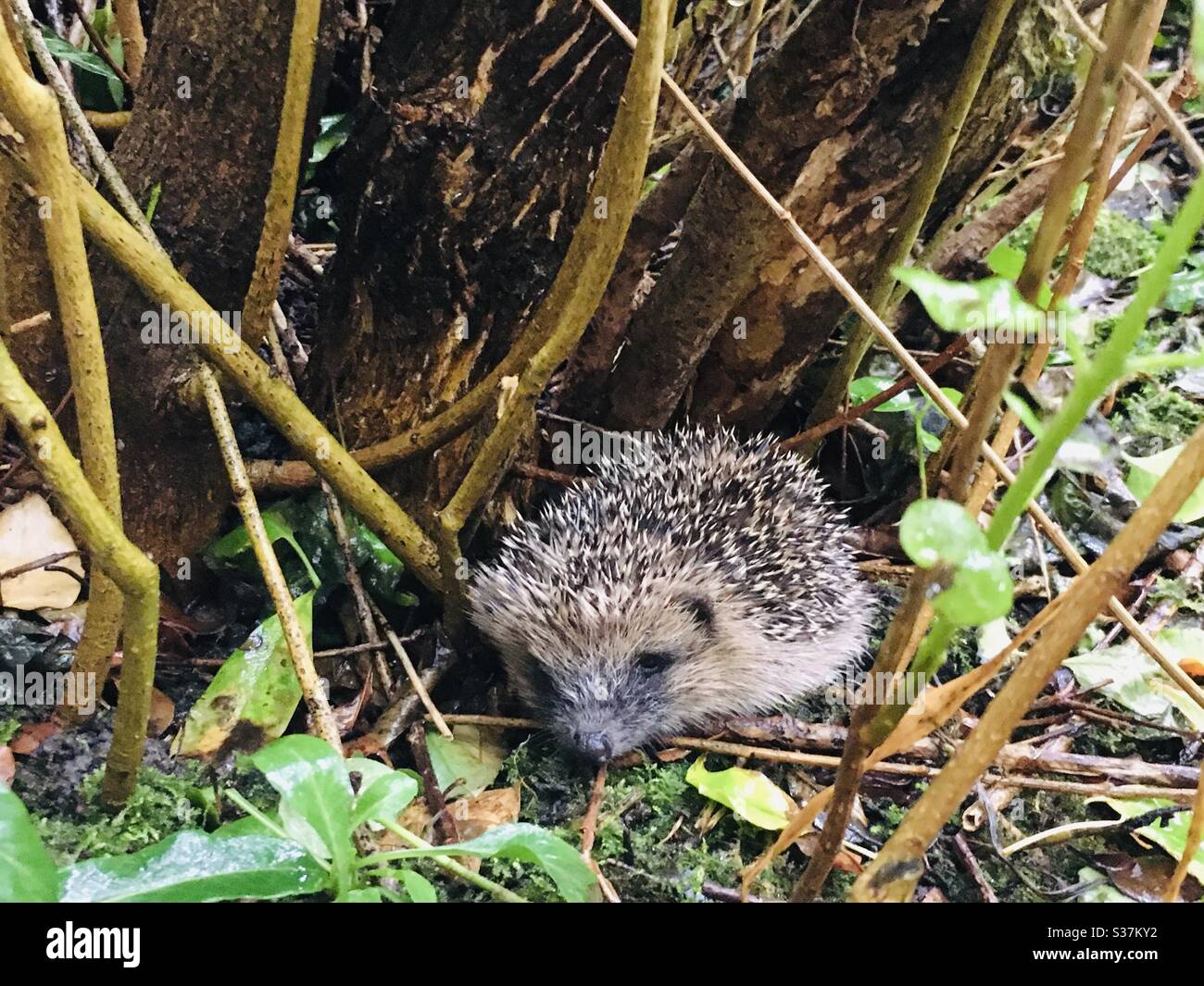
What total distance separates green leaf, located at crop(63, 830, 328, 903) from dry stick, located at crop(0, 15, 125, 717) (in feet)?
1.99

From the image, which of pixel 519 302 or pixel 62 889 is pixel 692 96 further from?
pixel 62 889

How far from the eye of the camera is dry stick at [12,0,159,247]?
2.21 m

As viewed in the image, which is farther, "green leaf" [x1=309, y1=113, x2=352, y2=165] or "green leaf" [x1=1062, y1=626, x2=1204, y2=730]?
"green leaf" [x1=309, y1=113, x2=352, y2=165]

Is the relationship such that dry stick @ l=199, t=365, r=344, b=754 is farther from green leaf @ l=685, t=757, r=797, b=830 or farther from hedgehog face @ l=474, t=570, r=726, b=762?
green leaf @ l=685, t=757, r=797, b=830

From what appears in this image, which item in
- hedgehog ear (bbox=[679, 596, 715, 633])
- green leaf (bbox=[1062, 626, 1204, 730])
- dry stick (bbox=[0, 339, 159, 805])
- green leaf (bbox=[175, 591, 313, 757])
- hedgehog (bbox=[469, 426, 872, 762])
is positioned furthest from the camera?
hedgehog ear (bbox=[679, 596, 715, 633])

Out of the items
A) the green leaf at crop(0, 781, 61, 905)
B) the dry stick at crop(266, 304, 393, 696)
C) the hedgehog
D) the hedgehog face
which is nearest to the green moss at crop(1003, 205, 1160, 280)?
the hedgehog

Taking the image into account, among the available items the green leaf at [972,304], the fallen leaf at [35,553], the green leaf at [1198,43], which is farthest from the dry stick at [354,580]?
the green leaf at [1198,43]

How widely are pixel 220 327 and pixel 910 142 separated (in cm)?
187

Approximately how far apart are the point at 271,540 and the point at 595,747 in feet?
3.44

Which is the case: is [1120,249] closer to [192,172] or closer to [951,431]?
[951,431]

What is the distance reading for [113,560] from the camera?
67.3 inches

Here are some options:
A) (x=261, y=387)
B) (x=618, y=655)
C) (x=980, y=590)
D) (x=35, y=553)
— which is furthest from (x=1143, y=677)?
(x=35, y=553)

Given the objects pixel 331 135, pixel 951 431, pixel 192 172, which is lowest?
pixel 951 431
